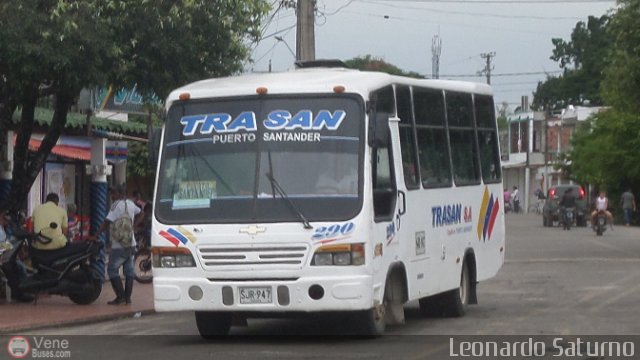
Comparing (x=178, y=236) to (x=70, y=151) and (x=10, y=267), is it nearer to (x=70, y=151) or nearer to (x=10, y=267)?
(x=10, y=267)

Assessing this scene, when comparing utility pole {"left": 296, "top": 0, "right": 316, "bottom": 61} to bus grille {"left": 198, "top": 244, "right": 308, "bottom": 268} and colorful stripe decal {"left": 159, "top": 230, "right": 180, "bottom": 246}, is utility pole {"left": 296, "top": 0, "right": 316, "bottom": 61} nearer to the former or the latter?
colorful stripe decal {"left": 159, "top": 230, "right": 180, "bottom": 246}

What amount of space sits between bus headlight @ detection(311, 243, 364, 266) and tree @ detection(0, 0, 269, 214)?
625 centimetres

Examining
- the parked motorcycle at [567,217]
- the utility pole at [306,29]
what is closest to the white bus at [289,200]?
the utility pole at [306,29]

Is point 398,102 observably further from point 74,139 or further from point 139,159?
point 139,159

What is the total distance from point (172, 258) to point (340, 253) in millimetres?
1862

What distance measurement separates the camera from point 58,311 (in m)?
19.7

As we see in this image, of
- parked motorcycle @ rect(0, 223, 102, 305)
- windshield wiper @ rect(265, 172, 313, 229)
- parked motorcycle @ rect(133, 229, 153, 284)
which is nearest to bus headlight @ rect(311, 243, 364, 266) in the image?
windshield wiper @ rect(265, 172, 313, 229)

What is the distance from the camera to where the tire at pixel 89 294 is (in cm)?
2045

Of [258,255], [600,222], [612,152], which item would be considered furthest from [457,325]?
[612,152]

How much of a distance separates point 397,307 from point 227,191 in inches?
104

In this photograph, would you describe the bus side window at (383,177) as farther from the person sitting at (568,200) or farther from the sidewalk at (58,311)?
the person sitting at (568,200)

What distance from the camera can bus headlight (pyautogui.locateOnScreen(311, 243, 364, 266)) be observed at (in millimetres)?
13961

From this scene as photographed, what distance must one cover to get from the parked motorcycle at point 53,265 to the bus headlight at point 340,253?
7083 mm

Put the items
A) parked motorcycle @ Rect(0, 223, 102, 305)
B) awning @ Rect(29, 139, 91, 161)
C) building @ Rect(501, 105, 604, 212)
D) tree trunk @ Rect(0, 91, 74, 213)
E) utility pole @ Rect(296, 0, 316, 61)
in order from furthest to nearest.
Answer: building @ Rect(501, 105, 604, 212)
awning @ Rect(29, 139, 91, 161)
utility pole @ Rect(296, 0, 316, 61)
tree trunk @ Rect(0, 91, 74, 213)
parked motorcycle @ Rect(0, 223, 102, 305)
